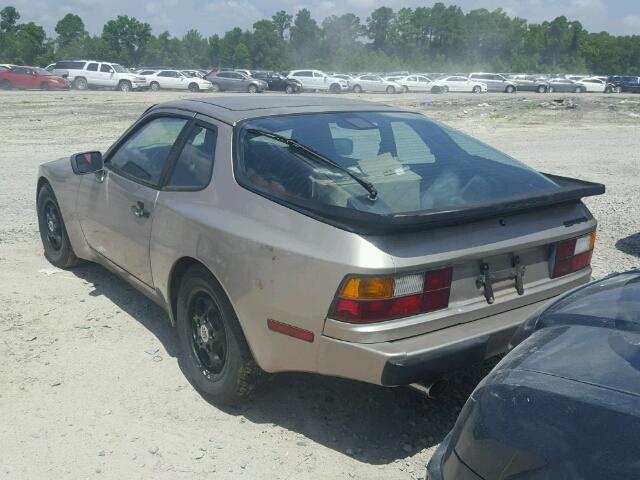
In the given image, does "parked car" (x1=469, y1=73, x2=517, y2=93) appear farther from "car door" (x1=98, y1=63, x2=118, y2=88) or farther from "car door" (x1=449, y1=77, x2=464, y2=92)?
"car door" (x1=98, y1=63, x2=118, y2=88)

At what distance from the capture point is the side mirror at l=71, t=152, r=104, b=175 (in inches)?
189

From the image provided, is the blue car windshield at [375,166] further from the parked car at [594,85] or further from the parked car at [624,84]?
the parked car at [594,85]

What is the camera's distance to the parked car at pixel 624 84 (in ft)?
181

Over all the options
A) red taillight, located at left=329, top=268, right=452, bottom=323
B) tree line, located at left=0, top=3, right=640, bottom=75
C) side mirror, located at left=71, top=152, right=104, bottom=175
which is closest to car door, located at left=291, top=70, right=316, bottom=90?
tree line, located at left=0, top=3, right=640, bottom=75

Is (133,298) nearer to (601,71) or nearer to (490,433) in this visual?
(490,433)

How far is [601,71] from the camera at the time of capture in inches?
3846

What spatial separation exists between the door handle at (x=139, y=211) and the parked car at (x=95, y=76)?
1691 inches

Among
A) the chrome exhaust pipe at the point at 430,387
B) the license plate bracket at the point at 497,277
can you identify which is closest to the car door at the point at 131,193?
the chrome exhaust pipe at the point at 430,387

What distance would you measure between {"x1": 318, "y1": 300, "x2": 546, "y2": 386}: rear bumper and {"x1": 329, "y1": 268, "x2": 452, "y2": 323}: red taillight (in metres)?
0.11

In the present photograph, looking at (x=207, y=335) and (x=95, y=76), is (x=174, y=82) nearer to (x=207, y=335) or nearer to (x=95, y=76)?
(x=95, y=76)

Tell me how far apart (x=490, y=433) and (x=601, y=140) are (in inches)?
670

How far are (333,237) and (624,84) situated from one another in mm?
59299

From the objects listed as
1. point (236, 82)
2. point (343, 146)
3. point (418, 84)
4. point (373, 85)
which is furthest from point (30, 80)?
point (343, 146)

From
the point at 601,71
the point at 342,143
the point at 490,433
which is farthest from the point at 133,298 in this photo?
the point at 601,71
